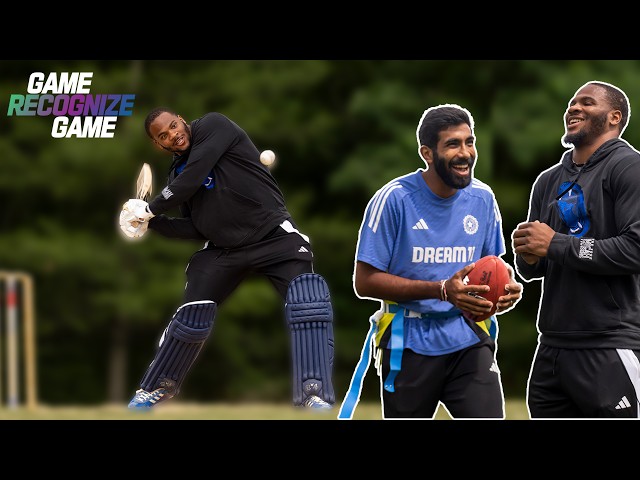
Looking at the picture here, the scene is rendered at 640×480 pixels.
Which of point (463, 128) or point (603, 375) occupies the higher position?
point (463, 128)

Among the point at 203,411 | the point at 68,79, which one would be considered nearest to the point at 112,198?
the point at 203,411

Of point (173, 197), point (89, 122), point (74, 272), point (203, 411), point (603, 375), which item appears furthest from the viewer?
point (74, 272)

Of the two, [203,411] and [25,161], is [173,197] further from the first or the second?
[25,161]

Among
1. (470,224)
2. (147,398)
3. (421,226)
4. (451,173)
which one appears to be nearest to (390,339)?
(421,226)

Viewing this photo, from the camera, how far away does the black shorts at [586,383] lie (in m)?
5.61

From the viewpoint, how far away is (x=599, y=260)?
5527 millimetres

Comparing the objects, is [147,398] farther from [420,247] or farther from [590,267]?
[590,267]

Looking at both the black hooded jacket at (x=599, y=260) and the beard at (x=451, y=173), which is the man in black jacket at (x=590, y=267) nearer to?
the black hooded jacket at (x=599, y=260)

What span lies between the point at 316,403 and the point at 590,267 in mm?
1836

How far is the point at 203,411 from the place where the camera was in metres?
10.3

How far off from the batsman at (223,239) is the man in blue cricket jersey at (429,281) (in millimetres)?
656

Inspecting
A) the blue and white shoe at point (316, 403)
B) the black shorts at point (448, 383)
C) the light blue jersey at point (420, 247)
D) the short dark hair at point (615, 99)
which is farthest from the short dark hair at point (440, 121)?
the blue and white shoe at point (316, 403)

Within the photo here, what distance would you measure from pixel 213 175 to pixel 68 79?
5.46 ft

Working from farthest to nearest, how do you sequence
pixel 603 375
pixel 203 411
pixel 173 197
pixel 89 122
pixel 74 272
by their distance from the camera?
pixel 74 272, pixel 203 411, pixel 89 122, pixel 173 197, pixel 603 375
